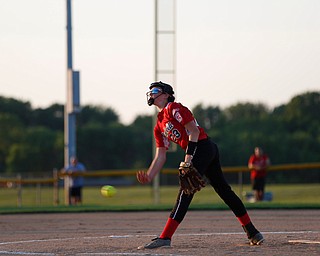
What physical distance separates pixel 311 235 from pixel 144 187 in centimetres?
4907

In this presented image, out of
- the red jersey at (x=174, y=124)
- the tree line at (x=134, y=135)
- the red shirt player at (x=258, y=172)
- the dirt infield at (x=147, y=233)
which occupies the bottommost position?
the tree line at (x=134, y=135)

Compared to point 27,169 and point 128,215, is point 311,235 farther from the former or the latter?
point 27,169

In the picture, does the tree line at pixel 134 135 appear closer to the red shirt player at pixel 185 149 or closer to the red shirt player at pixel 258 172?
the red shirt player at pixel 258 172

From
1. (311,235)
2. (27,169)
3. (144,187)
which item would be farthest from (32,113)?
(311,235)

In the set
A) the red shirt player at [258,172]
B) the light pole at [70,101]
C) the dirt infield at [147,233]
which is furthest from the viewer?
the light pole at [70,101]

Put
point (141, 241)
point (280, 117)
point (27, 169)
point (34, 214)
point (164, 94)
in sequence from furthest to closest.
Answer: point (280, 117) < point (27, 169) < point (34, 214) < point (141, 241) < point (164, 94)

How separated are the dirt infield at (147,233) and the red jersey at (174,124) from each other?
3.87ft

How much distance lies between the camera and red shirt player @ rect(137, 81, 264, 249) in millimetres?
9352

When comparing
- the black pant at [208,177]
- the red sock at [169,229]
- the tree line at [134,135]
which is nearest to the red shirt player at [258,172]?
the black pant at [208,177]

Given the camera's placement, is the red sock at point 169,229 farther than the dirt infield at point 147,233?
Yes

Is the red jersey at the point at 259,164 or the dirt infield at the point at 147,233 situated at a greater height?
the dirt infield at the point at 147,233

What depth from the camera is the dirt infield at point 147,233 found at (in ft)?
30.4

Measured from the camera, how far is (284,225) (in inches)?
500

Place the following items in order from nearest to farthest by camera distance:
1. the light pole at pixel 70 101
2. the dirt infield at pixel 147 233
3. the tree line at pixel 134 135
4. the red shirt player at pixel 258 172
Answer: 1. the dirt infield at pixel 147 233
2. the red shirt player at pixel 258 172
3. the light pole at pixel 70 101
4. the tree line at pixel 134 135
